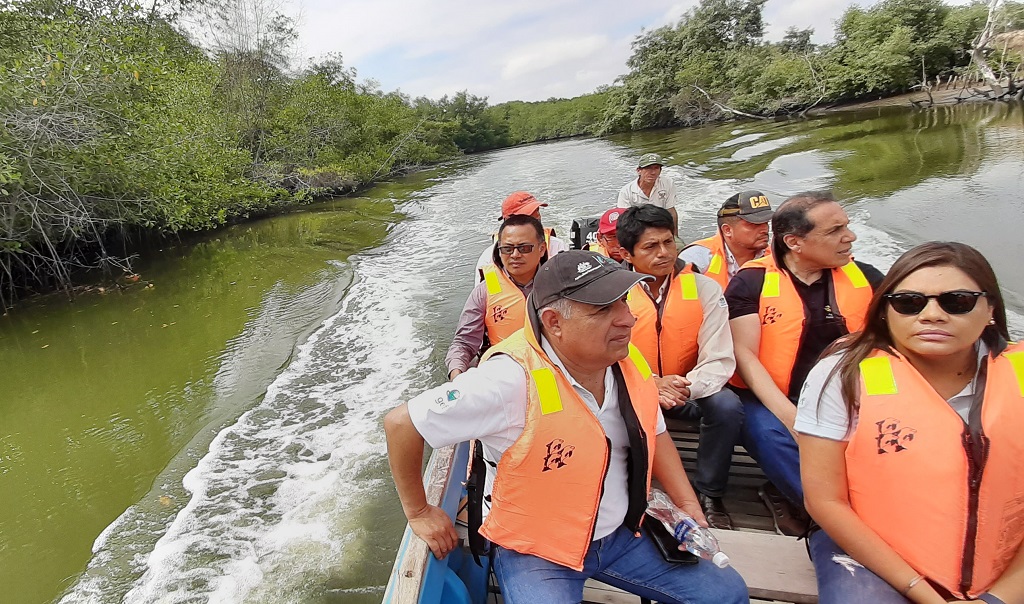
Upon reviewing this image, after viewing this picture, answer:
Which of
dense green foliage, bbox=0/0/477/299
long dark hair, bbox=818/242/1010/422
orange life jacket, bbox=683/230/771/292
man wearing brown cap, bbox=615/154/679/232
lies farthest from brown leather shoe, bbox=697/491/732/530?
dense green foliage, bbox=0/0/477/299

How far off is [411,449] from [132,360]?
20.5 ft

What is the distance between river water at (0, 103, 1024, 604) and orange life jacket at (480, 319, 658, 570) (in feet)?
5.97

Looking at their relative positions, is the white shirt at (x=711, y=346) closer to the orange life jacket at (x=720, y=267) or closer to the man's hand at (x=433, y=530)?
the orange life jacket at (x=720, y=267)

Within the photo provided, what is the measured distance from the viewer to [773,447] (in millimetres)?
2229

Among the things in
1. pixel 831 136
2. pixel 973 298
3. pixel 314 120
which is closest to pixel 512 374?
pixel 973 298

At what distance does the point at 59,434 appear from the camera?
15.7 feet

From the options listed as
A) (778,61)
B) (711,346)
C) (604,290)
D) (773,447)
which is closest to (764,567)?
(773,447)

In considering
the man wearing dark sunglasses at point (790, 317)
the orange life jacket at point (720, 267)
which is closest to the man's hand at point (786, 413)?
the man wearing dark sunglasses at point (790, 317)

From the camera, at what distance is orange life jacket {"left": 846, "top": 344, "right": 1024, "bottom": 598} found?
128 centimetres

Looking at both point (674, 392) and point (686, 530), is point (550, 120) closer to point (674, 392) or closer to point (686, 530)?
point (674, 392)

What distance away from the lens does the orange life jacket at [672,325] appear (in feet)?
8.25

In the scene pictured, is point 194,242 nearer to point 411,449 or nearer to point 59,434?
point 59,434

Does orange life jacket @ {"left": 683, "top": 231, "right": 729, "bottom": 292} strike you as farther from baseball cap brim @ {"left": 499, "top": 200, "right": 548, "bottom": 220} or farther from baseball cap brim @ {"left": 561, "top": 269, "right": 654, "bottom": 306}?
baseball cap brim @ {"left": 561, "top": 269, "right": 654, "bottom": 306}

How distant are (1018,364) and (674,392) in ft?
4.05
